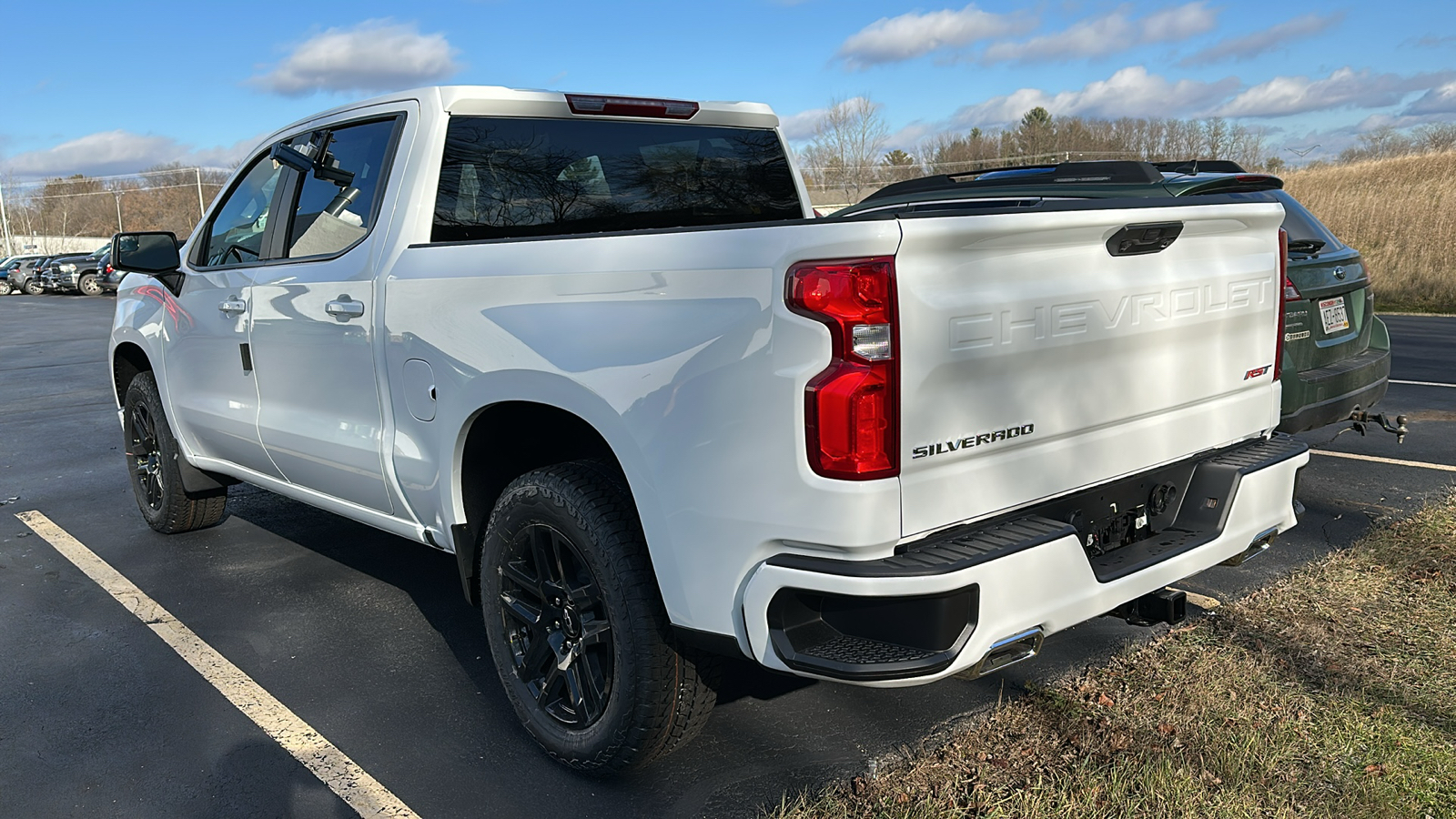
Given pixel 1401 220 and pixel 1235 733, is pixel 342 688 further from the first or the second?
pixel 1401 220

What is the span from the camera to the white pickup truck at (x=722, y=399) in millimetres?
2314

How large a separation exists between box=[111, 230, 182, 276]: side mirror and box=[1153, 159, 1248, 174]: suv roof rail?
17.8ft

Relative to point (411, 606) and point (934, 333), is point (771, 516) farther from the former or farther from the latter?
point (411, 606)

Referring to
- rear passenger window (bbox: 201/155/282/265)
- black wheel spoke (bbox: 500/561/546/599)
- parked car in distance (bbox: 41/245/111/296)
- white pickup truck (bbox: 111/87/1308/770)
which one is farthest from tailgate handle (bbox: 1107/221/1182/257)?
parked car in distance (bbox: 41/245/111/296)

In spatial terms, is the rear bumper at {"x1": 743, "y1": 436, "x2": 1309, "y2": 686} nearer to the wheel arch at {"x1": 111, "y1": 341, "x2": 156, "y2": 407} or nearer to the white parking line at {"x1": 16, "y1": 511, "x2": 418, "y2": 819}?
the white parking line at {"x1": 16, "y1": 511, "x2": 418, "y2": 819}

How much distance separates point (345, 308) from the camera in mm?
3695

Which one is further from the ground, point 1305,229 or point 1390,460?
point 1305,229

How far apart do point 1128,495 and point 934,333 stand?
958 mm

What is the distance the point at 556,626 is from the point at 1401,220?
81.8ft

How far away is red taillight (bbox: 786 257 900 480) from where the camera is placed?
2254 mm

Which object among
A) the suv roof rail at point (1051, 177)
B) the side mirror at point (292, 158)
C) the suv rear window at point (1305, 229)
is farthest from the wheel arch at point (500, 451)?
the suv rear window at point (1305, 229)

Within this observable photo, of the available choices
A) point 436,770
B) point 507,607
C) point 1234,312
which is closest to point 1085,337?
point 1234,312

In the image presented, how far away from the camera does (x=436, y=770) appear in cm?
319

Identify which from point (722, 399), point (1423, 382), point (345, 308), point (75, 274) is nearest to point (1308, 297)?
point (722, 399)
